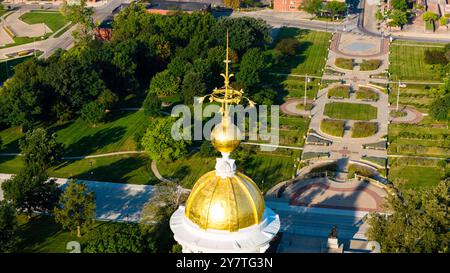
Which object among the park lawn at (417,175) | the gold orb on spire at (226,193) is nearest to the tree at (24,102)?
Answer: the park lawn at (417,175)

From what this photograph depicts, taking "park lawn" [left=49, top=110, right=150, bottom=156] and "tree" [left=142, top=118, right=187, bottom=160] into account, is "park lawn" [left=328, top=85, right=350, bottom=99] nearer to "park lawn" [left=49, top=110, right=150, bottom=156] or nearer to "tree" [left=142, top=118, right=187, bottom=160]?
"park lawn" [left=49, top=110, right=150, bottom=156]

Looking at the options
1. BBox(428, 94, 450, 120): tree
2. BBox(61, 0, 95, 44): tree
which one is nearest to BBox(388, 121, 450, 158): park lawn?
BBox(428, 94, 450, 120): tree

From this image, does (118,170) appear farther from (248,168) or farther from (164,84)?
(164,84)

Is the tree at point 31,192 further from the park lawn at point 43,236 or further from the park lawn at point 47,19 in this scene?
the park lawn at point 47,19

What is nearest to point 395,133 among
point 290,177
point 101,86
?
point 290,177

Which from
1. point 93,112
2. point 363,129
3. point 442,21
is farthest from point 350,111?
point 442,21

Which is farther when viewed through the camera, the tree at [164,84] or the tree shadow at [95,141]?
the tree at [164,84]
